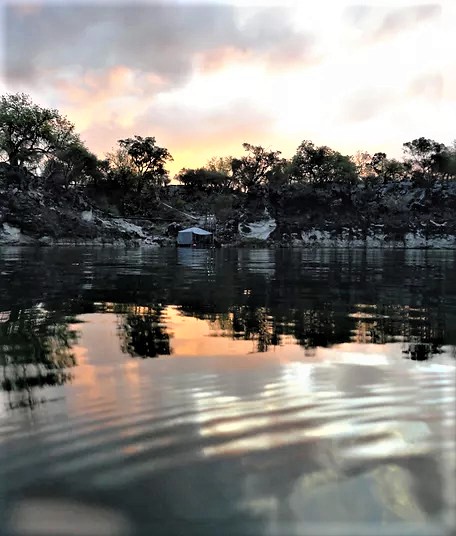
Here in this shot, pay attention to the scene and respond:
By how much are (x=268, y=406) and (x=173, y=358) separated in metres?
1.99

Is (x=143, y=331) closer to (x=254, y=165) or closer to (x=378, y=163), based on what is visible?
(x=254, y=165)

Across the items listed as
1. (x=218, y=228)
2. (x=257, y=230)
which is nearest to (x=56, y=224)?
(x=218, y=228)

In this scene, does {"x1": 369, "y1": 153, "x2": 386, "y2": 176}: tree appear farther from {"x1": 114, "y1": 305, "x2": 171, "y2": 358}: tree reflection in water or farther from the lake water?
the lake water

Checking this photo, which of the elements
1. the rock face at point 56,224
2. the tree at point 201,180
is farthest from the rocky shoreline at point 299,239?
the tree at point 201,180

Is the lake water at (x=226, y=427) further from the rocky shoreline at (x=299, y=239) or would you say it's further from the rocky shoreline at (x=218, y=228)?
the rocky shoreline at (x=299, y=239)

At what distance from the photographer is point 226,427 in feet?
12.0

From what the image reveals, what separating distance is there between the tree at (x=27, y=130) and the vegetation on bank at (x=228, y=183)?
143mm

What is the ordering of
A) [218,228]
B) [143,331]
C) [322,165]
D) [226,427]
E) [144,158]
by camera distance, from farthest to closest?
[322,165], [144,158], [218,228], [143,331], [226,427]

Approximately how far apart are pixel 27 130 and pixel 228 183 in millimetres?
40472

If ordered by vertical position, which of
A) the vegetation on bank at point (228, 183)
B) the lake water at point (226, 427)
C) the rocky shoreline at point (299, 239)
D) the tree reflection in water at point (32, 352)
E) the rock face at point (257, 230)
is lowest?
the lake water at point (226, 427)

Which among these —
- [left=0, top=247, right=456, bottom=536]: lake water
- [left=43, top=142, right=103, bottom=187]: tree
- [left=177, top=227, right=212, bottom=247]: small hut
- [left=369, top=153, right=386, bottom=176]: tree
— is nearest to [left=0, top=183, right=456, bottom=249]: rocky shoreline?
[left=177, top=227, right=212, bottom=247]: small hut

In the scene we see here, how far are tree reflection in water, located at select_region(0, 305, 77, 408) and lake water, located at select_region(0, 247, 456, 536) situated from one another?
3cm

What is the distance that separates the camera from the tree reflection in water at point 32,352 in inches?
182

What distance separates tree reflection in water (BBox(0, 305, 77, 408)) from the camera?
15.2 ft
